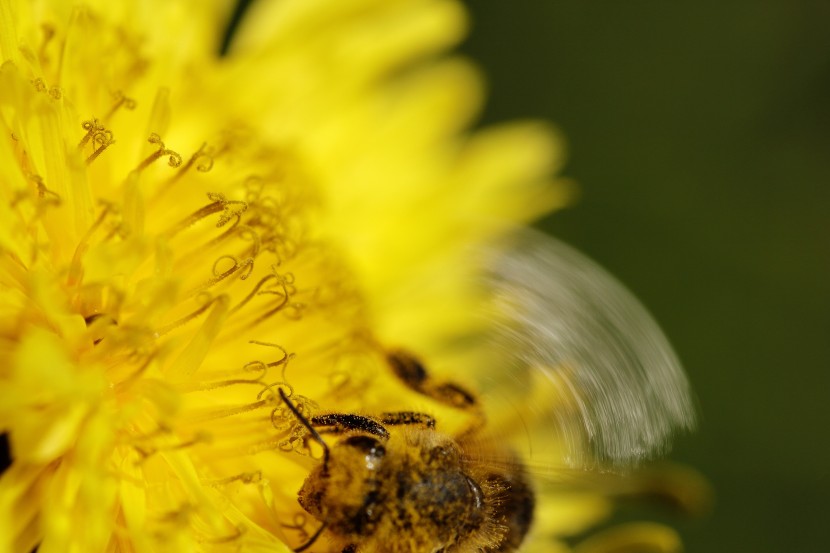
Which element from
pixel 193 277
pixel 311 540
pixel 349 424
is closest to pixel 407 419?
pixel 349 424

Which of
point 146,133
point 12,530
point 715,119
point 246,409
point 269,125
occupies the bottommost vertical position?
point 12,530

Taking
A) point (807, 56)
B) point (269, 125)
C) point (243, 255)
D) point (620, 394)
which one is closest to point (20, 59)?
point (243, 255)

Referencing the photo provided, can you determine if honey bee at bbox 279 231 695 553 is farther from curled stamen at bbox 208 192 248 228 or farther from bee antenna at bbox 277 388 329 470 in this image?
curled stamen at bbox 208 192 248 228

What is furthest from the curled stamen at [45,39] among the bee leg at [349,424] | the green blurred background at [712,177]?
the green blurred background at [712,177]

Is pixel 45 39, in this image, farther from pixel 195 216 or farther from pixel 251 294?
pixel 251 294

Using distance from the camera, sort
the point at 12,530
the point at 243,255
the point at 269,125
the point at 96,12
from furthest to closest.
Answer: the point at 269,125
the point at 96,12
the point at 243,255
the point at 12,530

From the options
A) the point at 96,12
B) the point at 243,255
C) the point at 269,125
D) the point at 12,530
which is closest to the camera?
the point at 12,530

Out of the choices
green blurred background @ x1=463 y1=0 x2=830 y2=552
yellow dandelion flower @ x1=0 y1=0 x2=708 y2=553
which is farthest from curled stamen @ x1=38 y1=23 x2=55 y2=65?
green blurred background @ x1=463 y1=0 x2=830 y2=552

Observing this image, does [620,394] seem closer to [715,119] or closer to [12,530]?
[12,530]
